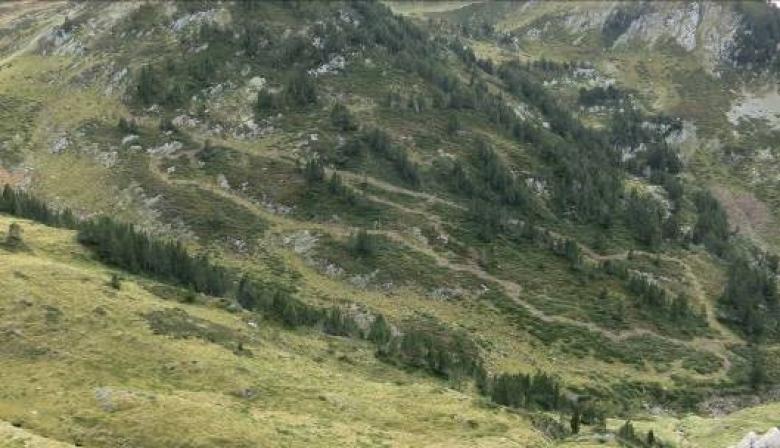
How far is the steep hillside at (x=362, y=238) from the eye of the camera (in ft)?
159

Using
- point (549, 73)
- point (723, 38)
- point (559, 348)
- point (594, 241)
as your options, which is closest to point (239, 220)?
point (559, 348)

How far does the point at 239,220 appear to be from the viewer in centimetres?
9544

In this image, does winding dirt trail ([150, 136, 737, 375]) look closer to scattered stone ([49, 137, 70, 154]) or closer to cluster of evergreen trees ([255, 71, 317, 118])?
cluster of evergreen trees ([255, 71, 317, 118])

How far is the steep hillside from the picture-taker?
159 ft

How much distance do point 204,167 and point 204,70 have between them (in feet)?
84.4

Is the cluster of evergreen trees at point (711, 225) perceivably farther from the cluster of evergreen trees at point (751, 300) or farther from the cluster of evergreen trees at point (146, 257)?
the cluster of evergreen trees at point (146, 257)

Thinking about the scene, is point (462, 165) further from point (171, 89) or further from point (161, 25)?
point (161, 25)

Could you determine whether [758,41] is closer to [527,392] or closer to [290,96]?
[290,96]

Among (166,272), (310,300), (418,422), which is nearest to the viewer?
(418,422)

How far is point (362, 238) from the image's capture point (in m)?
92.2

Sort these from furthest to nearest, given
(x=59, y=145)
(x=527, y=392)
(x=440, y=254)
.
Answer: (x=59, y=145) < (x=440, y=254) < (x=527, y=392)

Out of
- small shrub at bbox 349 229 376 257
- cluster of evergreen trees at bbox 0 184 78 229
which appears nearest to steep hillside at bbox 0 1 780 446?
small shrub at bbox 349 229 376 257

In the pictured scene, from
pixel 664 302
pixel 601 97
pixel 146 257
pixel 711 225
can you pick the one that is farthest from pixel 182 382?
pixel 601 97

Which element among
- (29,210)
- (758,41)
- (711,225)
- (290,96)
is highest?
(758,41)
